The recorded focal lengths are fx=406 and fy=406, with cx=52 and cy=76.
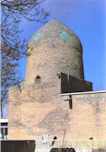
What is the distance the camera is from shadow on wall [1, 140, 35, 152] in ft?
32.9

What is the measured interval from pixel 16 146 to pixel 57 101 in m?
14.1

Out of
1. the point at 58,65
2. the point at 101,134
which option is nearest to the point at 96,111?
the point at 101,134

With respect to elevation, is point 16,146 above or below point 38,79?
below

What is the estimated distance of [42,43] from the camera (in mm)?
26859

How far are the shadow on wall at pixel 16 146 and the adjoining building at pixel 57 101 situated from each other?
11122 mm

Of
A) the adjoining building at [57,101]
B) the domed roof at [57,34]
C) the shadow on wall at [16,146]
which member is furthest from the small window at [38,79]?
the shadow on wall at [16,146]

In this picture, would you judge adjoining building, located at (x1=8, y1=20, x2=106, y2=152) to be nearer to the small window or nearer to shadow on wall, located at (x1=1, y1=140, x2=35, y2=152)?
the small window

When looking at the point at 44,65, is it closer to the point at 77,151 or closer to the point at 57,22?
the point at 57,22

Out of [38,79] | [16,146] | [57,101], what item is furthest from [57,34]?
[16,146]

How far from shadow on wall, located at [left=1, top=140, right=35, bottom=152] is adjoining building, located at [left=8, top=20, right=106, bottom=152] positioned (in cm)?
1112

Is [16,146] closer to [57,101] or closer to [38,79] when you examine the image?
[57,101]

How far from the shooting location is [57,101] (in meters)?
24.7

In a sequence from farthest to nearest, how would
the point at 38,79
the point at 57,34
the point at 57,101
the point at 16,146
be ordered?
the point at 57,34
the point at 38,79
the point at 57,101
the point at 16,146

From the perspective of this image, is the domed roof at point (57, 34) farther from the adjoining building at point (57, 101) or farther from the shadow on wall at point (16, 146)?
the shadow on wall at point (16, 146)
